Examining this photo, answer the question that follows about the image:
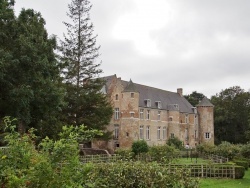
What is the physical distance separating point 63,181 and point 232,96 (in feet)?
219

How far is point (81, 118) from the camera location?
38438 mm

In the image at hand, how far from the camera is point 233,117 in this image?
6406 centimetres

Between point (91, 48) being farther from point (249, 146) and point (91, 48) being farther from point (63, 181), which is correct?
point (63, 181)

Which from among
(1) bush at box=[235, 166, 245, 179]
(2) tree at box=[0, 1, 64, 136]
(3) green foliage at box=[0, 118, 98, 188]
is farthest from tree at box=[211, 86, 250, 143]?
(3) green foliage at box=[0, 118, 98, 188]

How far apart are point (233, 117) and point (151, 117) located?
1892cm

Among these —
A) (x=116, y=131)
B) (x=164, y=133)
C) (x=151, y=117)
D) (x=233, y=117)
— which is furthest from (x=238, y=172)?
(x=233, y=117)

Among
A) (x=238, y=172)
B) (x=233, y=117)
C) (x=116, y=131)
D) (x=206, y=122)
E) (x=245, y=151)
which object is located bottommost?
(x=238, y=172)

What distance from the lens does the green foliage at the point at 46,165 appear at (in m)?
4.67

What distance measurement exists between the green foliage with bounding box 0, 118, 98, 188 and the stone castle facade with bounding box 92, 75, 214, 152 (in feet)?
121

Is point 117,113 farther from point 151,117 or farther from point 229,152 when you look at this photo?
point 229,152

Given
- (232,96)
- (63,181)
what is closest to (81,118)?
(63,181)

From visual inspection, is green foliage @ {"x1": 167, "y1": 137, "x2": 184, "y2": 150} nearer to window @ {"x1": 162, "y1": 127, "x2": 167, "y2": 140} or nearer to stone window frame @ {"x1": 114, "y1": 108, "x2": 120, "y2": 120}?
window @ {"x1": 162, "y1": 127, "x2": 167, "y2": 140}

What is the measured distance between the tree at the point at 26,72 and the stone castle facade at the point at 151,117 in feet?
55.8

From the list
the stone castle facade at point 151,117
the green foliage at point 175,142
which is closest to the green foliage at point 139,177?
the stone castle facade at point 151,117
